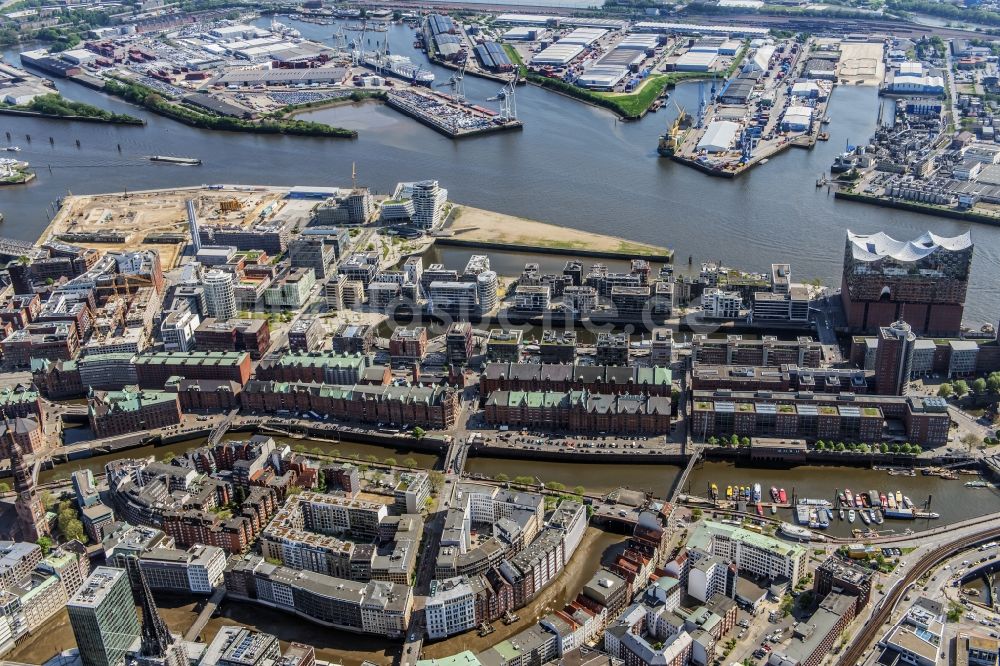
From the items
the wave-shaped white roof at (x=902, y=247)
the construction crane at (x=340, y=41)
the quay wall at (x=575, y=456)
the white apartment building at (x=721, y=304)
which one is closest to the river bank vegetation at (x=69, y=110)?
the construction crane at (x=340, y=41)

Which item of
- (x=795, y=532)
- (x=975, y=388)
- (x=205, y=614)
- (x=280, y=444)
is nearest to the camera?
(x=205, y=614)

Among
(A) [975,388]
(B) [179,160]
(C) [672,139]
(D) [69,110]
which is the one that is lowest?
(A) [975,388]

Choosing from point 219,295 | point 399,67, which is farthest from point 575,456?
point 399,67

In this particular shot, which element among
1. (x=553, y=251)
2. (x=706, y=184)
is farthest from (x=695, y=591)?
(x=706, y=184)

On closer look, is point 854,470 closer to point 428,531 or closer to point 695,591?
point 695,591

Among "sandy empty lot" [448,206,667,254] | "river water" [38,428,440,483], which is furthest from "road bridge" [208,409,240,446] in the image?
"sandy empty lot" [448,206,667,254]

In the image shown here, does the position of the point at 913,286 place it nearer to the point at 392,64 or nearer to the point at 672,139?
the point at 672,139

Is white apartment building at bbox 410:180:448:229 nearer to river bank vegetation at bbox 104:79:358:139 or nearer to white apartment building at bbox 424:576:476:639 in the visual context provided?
river bank vegetation at bbox 104:79:358:139
